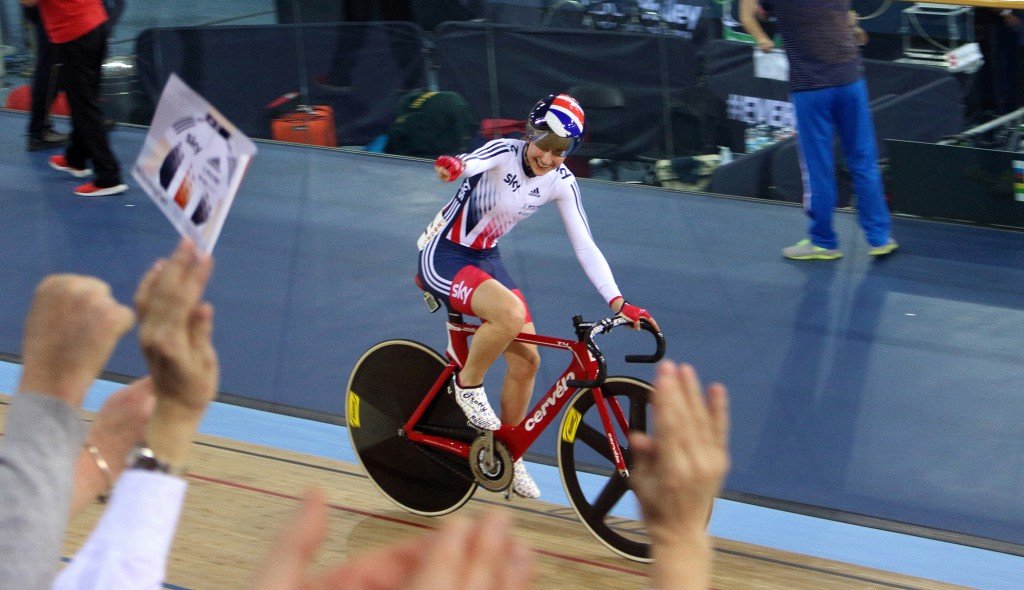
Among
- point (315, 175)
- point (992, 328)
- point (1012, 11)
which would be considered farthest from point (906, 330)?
point (315, 175)

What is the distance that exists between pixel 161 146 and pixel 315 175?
20.0 ft

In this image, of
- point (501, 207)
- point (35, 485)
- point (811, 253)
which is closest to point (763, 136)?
point (811, 253)

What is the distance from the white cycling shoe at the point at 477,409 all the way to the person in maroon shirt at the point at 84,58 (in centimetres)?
449

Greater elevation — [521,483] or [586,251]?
[586,251]

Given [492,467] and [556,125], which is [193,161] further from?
[492,467]

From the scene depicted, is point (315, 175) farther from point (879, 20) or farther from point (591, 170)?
point (879, 20)

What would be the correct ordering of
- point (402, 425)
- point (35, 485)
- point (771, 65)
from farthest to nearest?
point (771, 65), point (402, 425), point (35, 485)

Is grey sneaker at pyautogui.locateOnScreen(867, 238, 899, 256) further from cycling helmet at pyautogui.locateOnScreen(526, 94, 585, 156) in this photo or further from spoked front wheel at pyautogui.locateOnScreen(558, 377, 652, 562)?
cycling helmet at pyautogui.locateOnScreen(526, 94, 585, 156)

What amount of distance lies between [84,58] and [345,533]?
443 cm

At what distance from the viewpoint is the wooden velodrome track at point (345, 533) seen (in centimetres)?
362

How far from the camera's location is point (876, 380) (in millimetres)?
5066

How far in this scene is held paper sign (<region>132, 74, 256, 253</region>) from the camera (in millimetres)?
2020

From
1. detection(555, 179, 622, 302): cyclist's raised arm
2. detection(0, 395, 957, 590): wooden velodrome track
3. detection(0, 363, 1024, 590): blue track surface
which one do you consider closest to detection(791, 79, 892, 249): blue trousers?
detection(0, 363, 1024, 590): blue track surface

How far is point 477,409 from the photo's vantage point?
3.81 m
